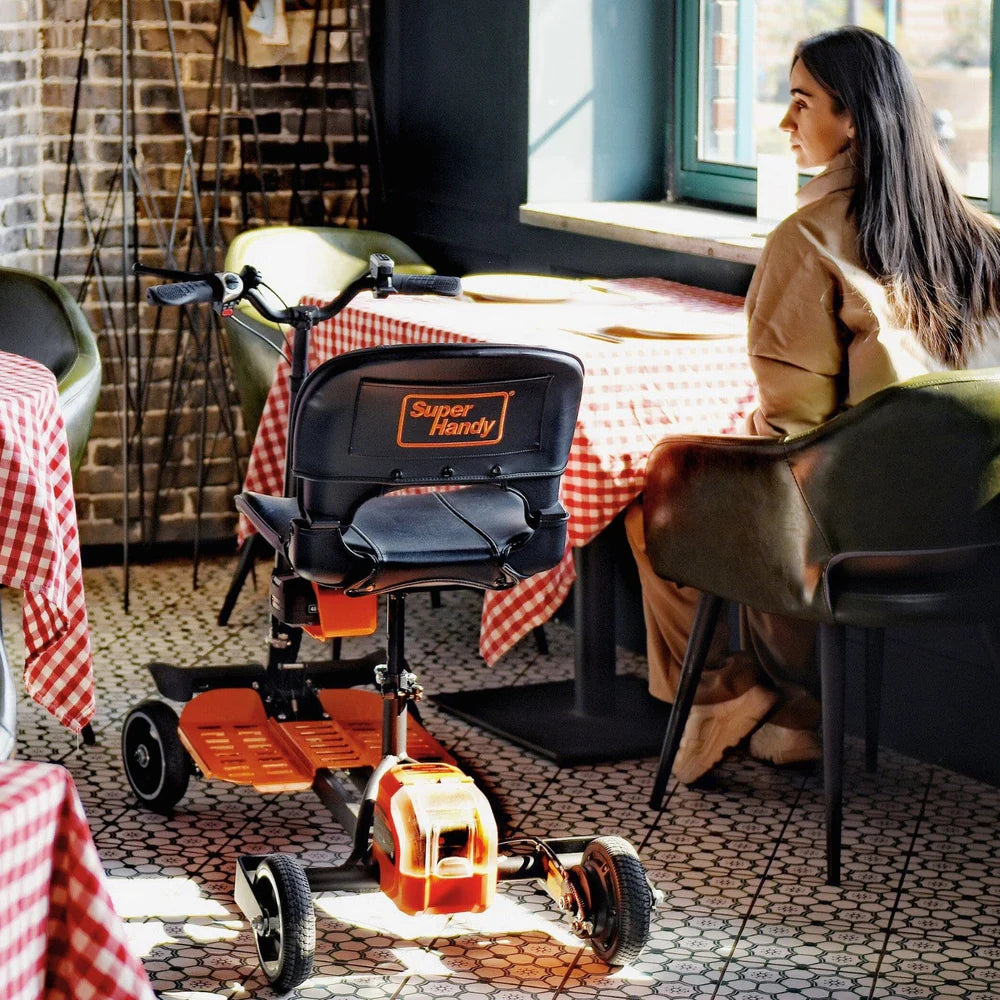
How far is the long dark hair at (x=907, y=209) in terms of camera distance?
106 inches

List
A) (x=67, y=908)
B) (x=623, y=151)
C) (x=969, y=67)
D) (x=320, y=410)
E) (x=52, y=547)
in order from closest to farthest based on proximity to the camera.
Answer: (x=67, y=908) → (x=320, y=410) → (x=52, y=547) → (x=969, y=67) → (x=623, y=151)

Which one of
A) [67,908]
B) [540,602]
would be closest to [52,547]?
[540,602]

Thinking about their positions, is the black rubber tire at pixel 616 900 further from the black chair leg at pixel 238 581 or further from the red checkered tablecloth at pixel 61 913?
the black chair leg at pixel 238 581

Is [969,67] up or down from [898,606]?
up

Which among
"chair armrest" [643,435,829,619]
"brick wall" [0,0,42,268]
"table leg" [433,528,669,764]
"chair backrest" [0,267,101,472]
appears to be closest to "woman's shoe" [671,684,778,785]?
"table leg" [433,528,669,764]

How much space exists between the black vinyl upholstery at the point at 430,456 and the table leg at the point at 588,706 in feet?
2.69

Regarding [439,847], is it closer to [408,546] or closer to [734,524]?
[408,546]

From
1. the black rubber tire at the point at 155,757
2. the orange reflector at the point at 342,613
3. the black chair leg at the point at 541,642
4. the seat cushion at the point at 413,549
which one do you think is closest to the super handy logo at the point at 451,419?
the seat cushion at the point at 413,549

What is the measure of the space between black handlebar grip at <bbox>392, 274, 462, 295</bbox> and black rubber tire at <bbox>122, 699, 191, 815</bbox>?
855 millimetres

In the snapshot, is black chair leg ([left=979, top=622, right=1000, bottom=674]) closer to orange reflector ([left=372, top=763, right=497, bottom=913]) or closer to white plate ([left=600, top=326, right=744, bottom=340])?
white plate ([left=600, top=326, right=744, bottom=340])

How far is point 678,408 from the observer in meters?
3.11

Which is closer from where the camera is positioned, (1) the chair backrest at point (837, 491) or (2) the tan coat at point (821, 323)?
(1) the chair backrest at point (837, 491)

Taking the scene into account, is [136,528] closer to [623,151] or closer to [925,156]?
[623,151]

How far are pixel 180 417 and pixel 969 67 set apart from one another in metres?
2.43
